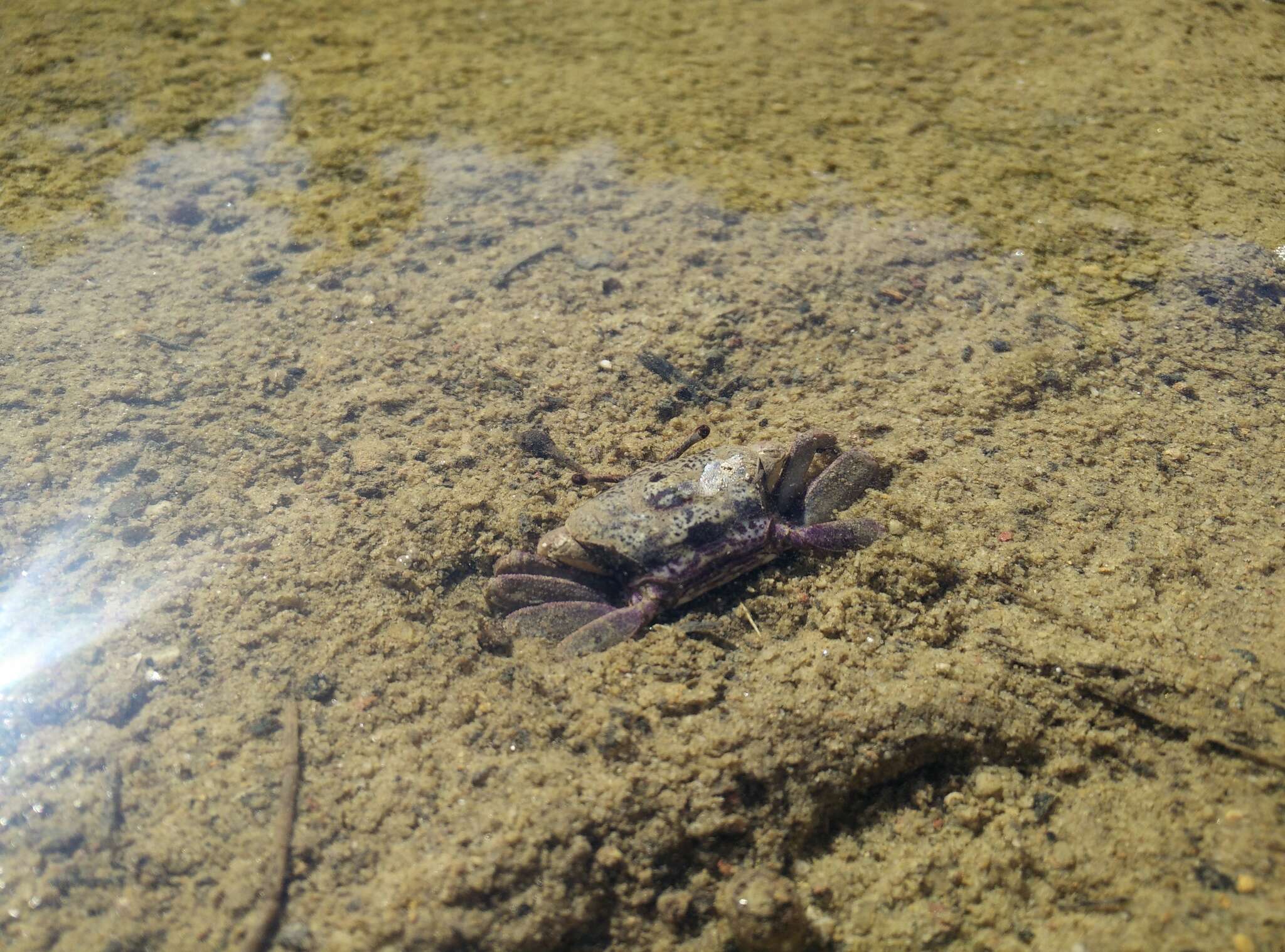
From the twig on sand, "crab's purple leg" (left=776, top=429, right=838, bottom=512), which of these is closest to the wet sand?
the twig on sand

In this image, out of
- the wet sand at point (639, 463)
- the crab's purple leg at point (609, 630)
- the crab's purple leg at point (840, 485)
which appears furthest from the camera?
the crab's purple leg at point (840, 485)

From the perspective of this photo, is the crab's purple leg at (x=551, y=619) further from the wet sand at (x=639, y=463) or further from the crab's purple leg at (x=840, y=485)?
the crab's purple leg at (x=840, y=485)

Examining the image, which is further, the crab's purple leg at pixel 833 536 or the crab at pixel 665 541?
the crab's purple leg at pixel 833 536

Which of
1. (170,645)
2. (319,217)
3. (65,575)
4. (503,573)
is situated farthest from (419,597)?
(319,217)

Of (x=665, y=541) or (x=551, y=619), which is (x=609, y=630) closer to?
(x=551, y=619)

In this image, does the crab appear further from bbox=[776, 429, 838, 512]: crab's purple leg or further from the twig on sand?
the twig on sand

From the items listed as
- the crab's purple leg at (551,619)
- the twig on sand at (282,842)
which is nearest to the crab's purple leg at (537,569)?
the crab's purple leg at (551,619)
